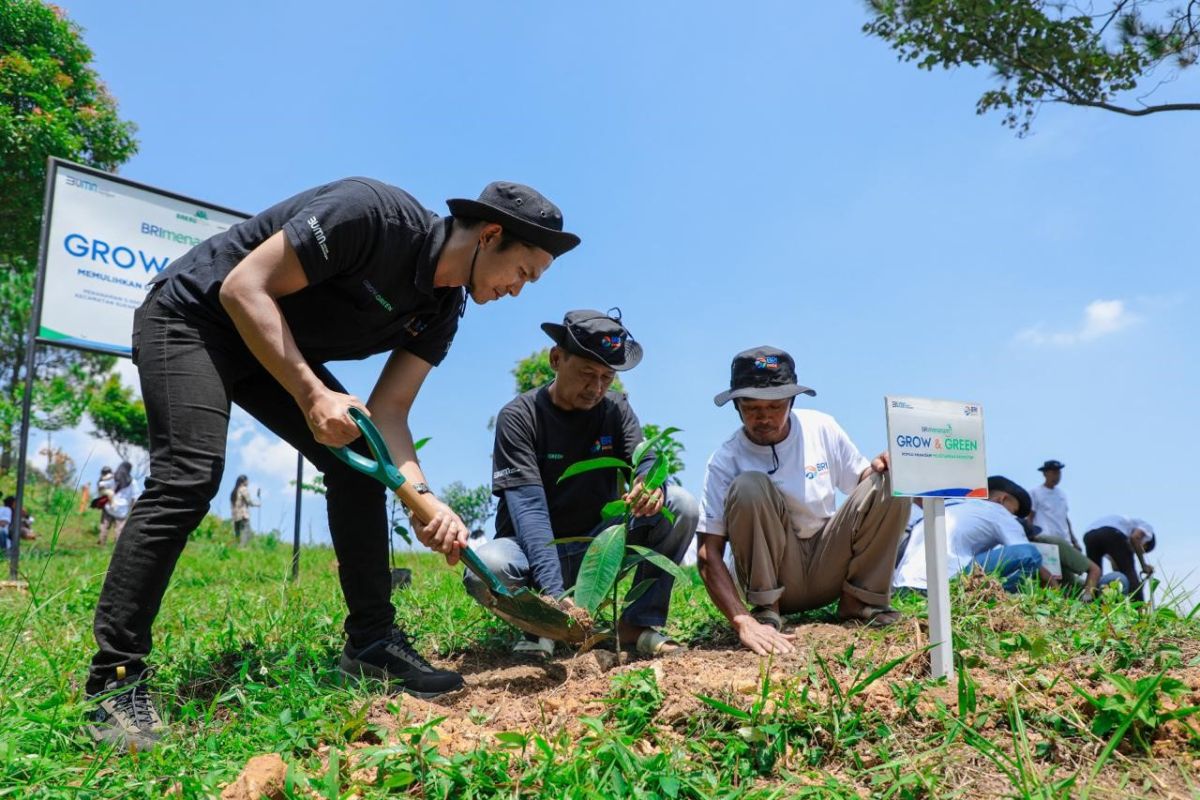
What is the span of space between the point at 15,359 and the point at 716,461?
19088mm

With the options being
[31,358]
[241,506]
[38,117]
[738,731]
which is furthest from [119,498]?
[738,731]

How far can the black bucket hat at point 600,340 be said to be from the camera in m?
3.09

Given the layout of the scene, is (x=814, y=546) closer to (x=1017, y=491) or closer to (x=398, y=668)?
(x=398, y=668)

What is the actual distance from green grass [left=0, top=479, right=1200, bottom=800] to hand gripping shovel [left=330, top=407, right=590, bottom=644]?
24 centimetres

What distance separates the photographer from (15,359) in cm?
1745

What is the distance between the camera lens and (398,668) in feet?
8.56

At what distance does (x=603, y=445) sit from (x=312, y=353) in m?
1.23

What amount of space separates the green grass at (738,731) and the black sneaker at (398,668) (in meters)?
0.07

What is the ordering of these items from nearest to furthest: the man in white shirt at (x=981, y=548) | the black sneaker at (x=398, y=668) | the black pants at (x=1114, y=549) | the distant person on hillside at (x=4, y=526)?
the black sneaker at (x=398, y=668), the man in white shirt at (x=981, y=548), the black pants at (x=1114, y=549), the distant person on hillside at (x=4, y=526)

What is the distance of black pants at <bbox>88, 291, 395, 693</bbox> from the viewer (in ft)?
7.14

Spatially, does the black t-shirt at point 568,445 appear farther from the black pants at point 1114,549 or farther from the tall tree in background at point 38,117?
the tall tree in background at point 38,117

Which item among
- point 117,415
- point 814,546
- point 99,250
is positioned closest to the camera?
point 814,546

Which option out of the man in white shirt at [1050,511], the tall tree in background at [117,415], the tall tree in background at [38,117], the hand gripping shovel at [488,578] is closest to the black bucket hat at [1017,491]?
the man in white shirt at [1050,511]

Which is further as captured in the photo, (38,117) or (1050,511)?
(38,117)
